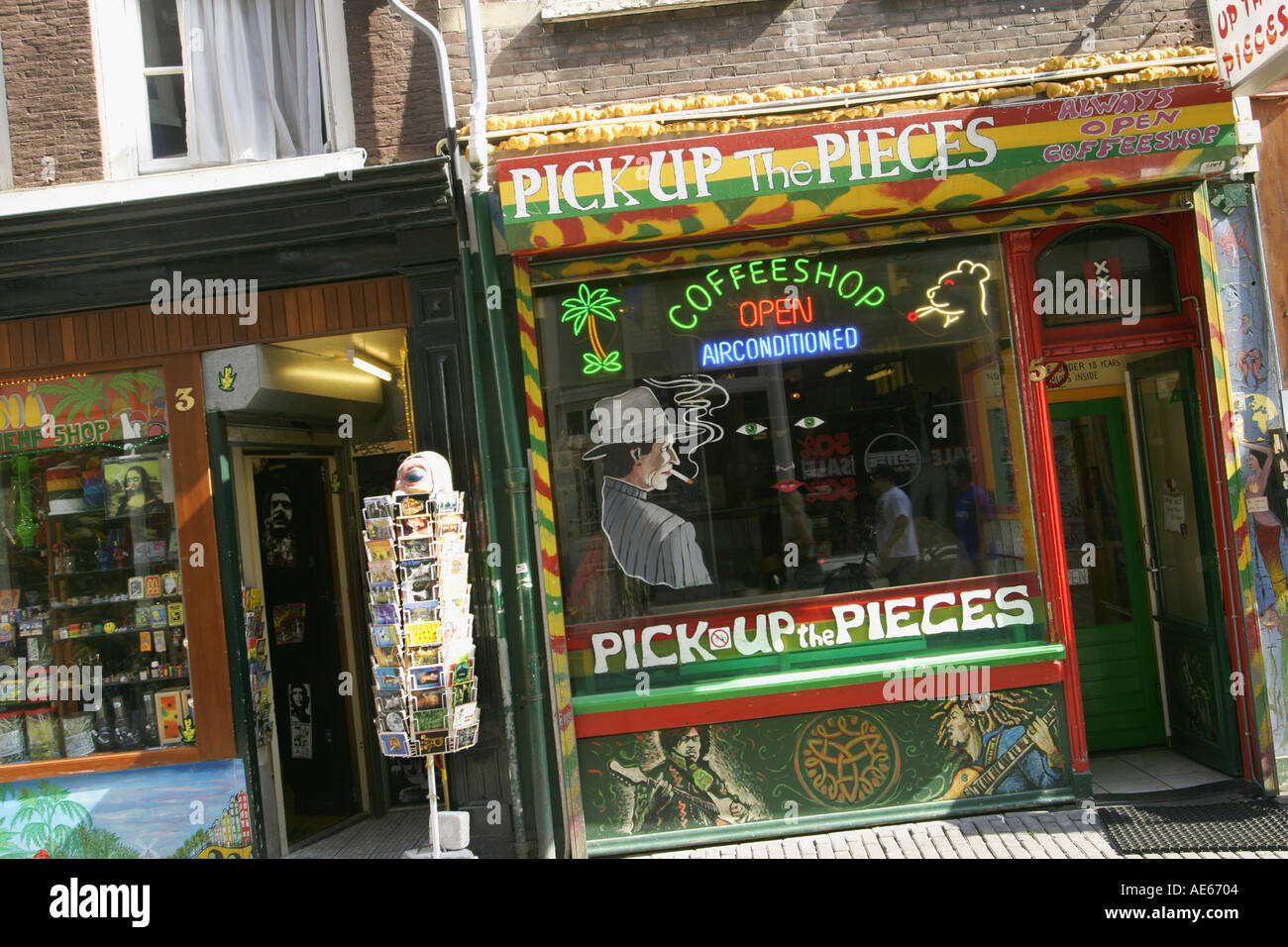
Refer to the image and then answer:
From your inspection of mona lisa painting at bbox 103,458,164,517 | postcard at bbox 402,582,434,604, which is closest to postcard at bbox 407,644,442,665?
postcard at bbox 402,582,434,604

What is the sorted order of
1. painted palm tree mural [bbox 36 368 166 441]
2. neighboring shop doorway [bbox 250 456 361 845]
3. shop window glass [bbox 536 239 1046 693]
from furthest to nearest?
neighboring shop doorway [bbox 250 456 361 845] < painted palm tree mural [bbox 36 368 166 441] < shop window glass [bbox 536 239 1046 693]

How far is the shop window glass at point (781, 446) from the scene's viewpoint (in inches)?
244

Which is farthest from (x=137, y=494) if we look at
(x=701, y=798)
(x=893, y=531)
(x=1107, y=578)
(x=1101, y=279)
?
(x=1107, y=578)

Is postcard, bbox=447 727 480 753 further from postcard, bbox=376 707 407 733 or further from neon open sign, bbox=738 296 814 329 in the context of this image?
neon open sign, bbox=738 296 814 329

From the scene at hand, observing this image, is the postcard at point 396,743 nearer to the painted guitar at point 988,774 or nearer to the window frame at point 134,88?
the painted guitar at point 988,774

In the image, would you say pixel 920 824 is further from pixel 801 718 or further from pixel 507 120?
pixel 507 120

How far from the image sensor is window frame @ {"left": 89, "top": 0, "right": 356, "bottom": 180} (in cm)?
644

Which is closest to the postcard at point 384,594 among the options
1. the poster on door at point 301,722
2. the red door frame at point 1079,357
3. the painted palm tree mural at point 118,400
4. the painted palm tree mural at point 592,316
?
the painted palm tree mural at point 592,316

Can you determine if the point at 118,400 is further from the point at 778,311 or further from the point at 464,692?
the point at 778,311

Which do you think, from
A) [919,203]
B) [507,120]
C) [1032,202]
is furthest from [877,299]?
[507,120]

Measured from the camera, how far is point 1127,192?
608 cm

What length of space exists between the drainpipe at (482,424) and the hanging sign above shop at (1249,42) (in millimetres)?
4436

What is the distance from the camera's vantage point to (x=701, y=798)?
603cm

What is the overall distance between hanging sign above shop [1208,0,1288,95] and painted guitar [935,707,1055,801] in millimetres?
3729
